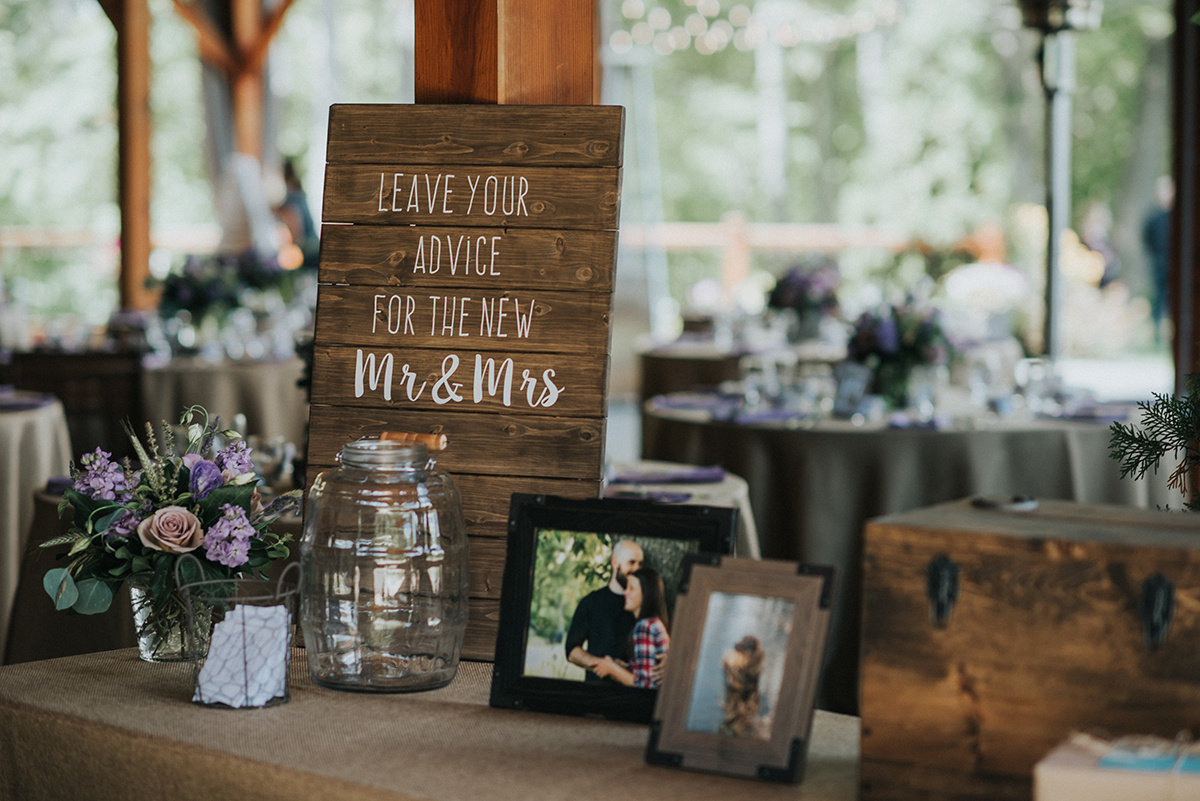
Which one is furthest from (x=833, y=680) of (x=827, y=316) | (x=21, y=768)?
(x=827, y=316)

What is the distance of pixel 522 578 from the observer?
1.37 meters

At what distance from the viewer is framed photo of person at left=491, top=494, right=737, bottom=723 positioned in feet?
4.28

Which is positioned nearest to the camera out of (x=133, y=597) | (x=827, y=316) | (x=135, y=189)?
(x=133, y=597)

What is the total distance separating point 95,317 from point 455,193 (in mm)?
11947

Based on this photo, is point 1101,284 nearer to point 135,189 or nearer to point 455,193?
point 135,189

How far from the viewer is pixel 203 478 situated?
1.50 metres

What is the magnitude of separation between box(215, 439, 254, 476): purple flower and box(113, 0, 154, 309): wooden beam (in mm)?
6497

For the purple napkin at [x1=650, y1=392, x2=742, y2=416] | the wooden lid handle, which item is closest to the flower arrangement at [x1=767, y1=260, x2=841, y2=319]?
the purple napkin at [x1=650, y1=392, x2=742, y2=416]

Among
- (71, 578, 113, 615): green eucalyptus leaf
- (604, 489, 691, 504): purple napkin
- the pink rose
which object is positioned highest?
the pink rose

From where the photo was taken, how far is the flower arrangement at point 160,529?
1.45 m

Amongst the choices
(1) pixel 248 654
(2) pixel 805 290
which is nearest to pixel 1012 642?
(1) pixel 248 654

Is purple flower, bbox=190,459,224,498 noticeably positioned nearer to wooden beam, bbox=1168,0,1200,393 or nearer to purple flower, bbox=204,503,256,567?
purple flower, bbox=204,503,256,567

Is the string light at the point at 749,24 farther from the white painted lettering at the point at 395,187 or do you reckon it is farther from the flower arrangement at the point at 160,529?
the flower arrangement at the point at 160,529

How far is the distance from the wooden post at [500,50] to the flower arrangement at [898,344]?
2026mm
